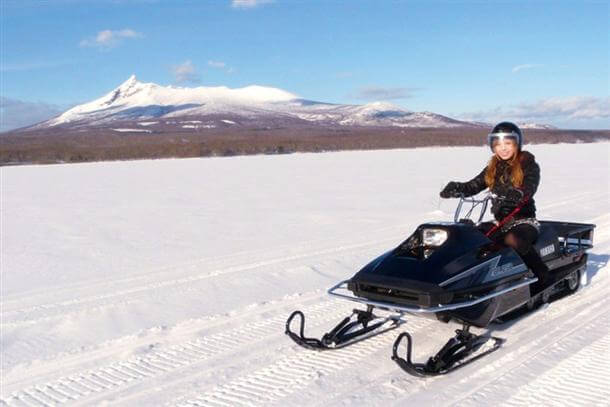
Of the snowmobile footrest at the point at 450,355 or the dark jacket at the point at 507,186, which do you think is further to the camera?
the dark jacket at the point at 507,186

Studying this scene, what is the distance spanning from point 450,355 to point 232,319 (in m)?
1.88

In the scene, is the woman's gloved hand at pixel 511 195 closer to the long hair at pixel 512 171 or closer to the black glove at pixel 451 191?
the long hair at pixel 512 171

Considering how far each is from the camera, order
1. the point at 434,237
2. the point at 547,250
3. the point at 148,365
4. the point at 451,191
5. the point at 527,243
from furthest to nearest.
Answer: the point at 547,250, the point at 451,191, the point at 527,243, the point at 434,237, the point at 148,365

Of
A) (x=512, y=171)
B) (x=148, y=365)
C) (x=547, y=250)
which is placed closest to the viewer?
(x=148, y=365)

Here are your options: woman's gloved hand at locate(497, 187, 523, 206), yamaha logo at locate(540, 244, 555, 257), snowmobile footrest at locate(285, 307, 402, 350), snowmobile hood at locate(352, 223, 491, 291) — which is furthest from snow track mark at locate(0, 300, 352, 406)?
yamaha logo at locate(540, 244, 555, 257)

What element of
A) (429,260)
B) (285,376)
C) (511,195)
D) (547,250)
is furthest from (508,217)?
(285,376)

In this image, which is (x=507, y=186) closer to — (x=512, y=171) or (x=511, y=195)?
(x=512, y=171)

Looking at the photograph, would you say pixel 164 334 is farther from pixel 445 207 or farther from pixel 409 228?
pixel 445 207

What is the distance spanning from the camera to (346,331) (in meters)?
4.34

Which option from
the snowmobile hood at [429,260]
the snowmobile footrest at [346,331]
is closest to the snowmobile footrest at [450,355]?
the snowmobile hood at [429,260]

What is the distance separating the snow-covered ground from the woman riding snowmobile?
59 centimetres

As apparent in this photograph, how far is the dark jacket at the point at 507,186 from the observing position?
180 inches

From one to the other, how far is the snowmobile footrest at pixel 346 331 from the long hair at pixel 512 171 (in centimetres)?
136

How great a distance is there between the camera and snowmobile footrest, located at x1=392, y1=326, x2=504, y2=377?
141 inches
